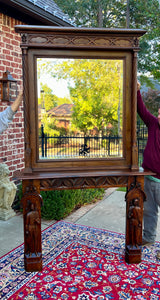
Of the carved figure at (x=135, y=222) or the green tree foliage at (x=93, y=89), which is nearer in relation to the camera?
the green tree foliage at (x=93, y=89)


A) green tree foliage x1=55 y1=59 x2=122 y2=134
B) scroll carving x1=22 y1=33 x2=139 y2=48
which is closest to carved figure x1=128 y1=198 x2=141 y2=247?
green tree foliage x1=55 y1=59 x2=122 y2=134

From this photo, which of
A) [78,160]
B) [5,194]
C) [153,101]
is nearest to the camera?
[78,160]

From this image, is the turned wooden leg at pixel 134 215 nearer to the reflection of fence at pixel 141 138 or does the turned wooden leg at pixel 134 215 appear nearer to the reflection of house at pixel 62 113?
the reflection of house at pixel 62 113

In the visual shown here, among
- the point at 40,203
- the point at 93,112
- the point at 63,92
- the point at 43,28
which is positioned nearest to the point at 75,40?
the point at 43,28

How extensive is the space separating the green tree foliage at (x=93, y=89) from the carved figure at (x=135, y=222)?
3.36 ft

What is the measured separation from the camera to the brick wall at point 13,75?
448 cm

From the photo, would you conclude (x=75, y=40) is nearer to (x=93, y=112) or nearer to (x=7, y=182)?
(x=93, y=112)

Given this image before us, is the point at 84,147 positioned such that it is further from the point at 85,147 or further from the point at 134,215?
the point at 134,215

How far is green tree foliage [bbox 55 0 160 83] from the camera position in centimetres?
1409

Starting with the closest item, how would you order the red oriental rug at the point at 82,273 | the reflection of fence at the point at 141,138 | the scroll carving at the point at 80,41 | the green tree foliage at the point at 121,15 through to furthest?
the red oriental rug at the point at 82,273, the scroll carving at the point at 80,41, the reflection of fence at the point at 141,138, the green tree foliage at the point at 121,15

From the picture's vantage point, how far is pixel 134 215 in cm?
312

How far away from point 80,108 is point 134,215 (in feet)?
4.60

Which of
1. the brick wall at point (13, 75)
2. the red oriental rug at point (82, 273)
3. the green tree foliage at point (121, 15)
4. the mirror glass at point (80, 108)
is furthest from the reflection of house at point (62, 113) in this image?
the green tree foliage at point (121, 15)

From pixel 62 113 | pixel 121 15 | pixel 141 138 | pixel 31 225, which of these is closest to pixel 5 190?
pixel 31 225
